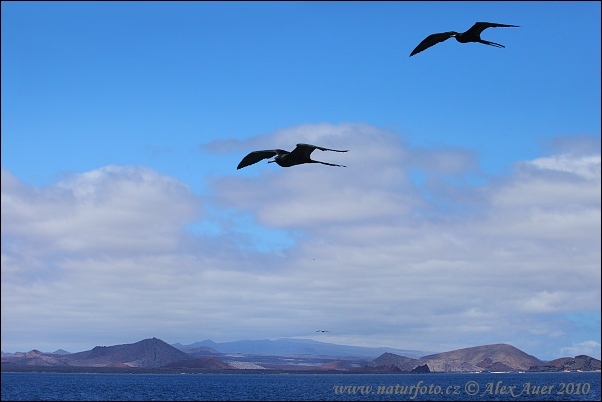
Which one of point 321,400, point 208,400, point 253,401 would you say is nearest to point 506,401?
point 321,400

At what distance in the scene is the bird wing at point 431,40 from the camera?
32.8 meters

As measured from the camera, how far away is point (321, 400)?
15538 centimetres

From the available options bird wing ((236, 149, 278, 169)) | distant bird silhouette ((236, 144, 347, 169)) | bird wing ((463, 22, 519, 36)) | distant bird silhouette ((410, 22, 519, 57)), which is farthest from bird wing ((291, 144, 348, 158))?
bird wing ((463, 22, 519, 36))

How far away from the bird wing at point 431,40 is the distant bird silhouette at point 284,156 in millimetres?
7568

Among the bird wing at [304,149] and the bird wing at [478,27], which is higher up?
the bird wing at [478,27]

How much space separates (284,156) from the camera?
2961 centimetres

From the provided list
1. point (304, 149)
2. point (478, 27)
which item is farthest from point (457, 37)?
point (304, 149)

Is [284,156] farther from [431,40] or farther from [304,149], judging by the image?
[431,40]

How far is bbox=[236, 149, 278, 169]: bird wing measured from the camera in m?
30.1

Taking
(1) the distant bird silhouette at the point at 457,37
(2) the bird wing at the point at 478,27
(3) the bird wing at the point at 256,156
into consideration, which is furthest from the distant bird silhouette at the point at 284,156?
(2) the bird wing at the point at 478,27

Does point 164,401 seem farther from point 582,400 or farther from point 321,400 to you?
point 582,400

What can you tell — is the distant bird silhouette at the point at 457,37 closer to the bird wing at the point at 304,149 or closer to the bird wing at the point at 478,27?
the bird wing at the point at 478,27

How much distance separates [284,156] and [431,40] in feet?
30.7

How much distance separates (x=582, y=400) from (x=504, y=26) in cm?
14502
